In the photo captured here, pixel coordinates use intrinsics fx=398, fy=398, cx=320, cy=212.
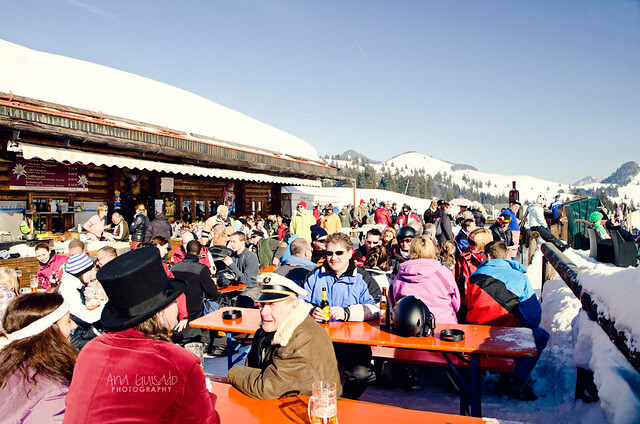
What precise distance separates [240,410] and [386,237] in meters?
6.08

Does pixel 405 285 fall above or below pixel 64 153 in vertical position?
below

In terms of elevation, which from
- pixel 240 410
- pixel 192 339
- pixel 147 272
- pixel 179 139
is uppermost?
pixel 179 139

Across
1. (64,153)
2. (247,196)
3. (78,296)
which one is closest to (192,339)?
(78,296)

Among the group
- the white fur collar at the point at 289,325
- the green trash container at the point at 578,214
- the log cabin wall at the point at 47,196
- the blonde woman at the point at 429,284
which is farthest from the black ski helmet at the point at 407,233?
the green trash container at the point at 578,214

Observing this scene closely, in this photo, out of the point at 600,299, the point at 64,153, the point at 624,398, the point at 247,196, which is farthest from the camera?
the point at 247,196

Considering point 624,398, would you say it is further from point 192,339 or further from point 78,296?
point 78,296

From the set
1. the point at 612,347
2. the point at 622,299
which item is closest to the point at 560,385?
the point at 612,347

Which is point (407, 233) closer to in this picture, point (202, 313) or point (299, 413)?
point (202, 313)

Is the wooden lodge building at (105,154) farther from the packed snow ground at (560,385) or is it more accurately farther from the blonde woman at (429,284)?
the blonde woman at (429,284)

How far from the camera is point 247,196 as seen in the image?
1711 centimetres

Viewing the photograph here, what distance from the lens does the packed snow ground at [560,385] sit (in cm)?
235

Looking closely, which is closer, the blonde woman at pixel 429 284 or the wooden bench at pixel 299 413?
the wooden bench at pixel 299 413

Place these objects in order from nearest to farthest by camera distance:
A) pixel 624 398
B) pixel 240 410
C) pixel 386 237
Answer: pixel 624 398, pixel 240 410, pixel 386 237

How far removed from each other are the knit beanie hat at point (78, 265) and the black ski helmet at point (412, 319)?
378 centimetres
